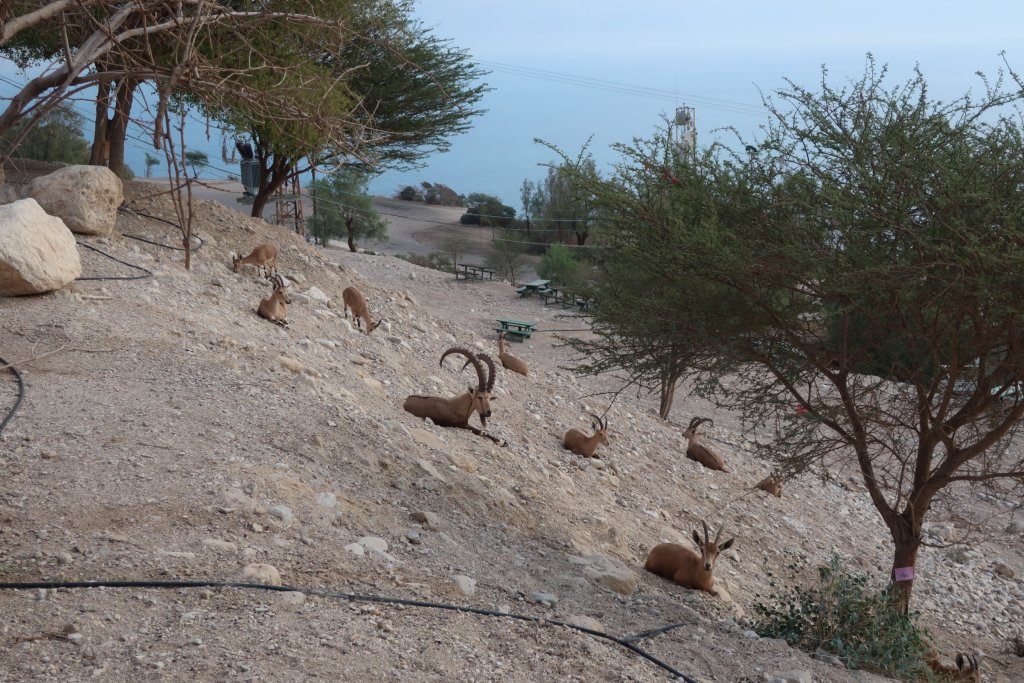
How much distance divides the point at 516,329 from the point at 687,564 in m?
15.8

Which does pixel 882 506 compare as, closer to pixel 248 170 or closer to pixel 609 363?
pixel 609 363

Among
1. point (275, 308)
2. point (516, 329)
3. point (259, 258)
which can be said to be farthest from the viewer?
point (516, 329)

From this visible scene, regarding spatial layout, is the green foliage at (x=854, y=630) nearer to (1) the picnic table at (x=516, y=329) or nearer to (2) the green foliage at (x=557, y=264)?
(1) the picnic table at (x=516, y=329)

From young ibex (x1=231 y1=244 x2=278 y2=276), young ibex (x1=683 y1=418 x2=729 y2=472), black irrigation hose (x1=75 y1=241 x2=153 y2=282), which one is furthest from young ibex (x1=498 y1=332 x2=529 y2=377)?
black irrigation hose (x1=75 y1=241 x2=153 y2=282)

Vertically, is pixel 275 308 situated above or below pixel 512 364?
above

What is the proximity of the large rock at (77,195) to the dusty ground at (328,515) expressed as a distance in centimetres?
53

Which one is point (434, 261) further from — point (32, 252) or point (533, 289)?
point (32, 252)

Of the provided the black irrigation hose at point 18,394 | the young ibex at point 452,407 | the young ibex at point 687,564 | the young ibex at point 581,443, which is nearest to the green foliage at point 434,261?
the young ibex at point 581,443

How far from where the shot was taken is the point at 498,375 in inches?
533

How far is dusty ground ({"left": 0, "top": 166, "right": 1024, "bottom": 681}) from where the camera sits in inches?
175

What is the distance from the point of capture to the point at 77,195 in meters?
11.5

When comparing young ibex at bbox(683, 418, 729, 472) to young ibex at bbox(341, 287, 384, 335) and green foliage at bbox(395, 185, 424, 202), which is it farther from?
green foliage at bbox(395, 185, 424, 202)

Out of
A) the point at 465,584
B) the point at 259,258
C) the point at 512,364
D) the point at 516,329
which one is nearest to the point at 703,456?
the point at 512,364

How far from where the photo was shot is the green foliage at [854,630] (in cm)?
658
